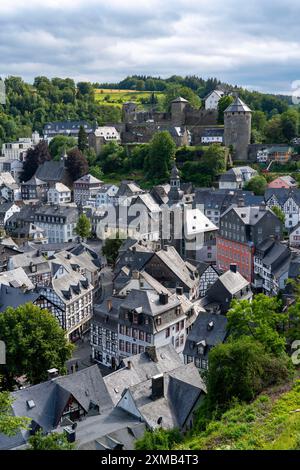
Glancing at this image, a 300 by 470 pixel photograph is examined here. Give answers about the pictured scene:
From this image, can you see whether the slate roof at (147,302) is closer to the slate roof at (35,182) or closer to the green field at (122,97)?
the slate roof at (35,182)

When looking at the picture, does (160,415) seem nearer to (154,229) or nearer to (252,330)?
(252,330)

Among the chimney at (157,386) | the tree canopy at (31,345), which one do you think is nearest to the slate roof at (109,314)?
the tree canopy at (31,345)

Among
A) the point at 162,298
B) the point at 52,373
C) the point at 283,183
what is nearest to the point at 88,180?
the point at 283,183

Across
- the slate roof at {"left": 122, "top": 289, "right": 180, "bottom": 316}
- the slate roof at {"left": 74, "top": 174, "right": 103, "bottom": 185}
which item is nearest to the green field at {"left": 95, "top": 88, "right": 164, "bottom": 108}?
the slate roof at {"left": 74, "top": 174, "right": 103, "bottom": 185}
